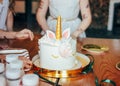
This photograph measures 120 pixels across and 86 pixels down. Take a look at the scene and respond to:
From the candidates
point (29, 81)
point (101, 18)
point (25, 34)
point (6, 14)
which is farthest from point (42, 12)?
point (101, 18)

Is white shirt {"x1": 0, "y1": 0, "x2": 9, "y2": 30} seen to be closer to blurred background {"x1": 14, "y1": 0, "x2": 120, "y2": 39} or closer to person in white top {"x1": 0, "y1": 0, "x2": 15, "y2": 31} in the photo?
person in white top {"x1": 0, "y1": 0, "x2": 15, "y2": 31}

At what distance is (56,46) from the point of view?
1.24 meters

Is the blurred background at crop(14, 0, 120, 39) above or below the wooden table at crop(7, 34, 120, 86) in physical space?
below

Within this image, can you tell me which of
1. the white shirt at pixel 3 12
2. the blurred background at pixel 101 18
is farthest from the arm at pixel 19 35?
the blurred background at pixel 101 18

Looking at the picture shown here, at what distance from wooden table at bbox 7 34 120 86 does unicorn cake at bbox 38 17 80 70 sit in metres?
0.08

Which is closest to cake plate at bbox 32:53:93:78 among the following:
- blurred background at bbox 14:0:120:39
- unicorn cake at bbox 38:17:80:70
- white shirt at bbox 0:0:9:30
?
unicorn cake at bbox 38:17:80:70

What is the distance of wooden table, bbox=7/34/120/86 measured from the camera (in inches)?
49.5

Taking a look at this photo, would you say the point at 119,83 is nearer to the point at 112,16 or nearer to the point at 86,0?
the point at 86,0

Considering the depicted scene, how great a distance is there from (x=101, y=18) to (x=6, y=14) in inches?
107

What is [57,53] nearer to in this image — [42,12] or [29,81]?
[29,81]

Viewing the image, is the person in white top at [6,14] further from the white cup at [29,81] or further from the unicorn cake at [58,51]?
the white cup at [29,81]

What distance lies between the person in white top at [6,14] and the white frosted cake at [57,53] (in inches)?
33.8

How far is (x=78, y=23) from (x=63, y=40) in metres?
0.90

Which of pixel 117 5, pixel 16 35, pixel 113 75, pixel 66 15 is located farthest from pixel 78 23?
pixel 117 5
